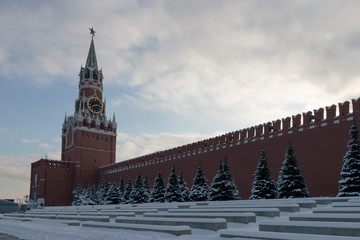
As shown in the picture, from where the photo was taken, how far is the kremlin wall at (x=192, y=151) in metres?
22.2

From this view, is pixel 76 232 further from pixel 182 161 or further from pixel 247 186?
pixel 182 161

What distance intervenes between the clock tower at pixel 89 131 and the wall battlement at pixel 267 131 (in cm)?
1594

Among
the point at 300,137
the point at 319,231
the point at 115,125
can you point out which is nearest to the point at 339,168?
the point at 300,137

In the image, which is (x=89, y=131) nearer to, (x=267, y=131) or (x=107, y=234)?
(x=267, y=131)

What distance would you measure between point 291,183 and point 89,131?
40.7 metres

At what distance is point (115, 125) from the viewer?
5900 cm

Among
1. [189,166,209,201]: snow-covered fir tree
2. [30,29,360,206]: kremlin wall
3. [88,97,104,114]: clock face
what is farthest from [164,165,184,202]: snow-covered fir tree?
[88,97,104,114]: clock face

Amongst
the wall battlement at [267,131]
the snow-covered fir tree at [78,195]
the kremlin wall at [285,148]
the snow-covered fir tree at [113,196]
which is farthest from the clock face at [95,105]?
the kremlin wall at [285,148]

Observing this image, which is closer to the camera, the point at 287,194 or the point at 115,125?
the point at 287,194

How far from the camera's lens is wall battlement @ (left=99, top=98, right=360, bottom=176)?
21984mm

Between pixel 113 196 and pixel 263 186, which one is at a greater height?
pixel 263 186

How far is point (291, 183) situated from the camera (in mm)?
19625

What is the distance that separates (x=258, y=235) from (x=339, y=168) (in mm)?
16968

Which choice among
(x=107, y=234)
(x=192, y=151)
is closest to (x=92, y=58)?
(x=192, y=151)
